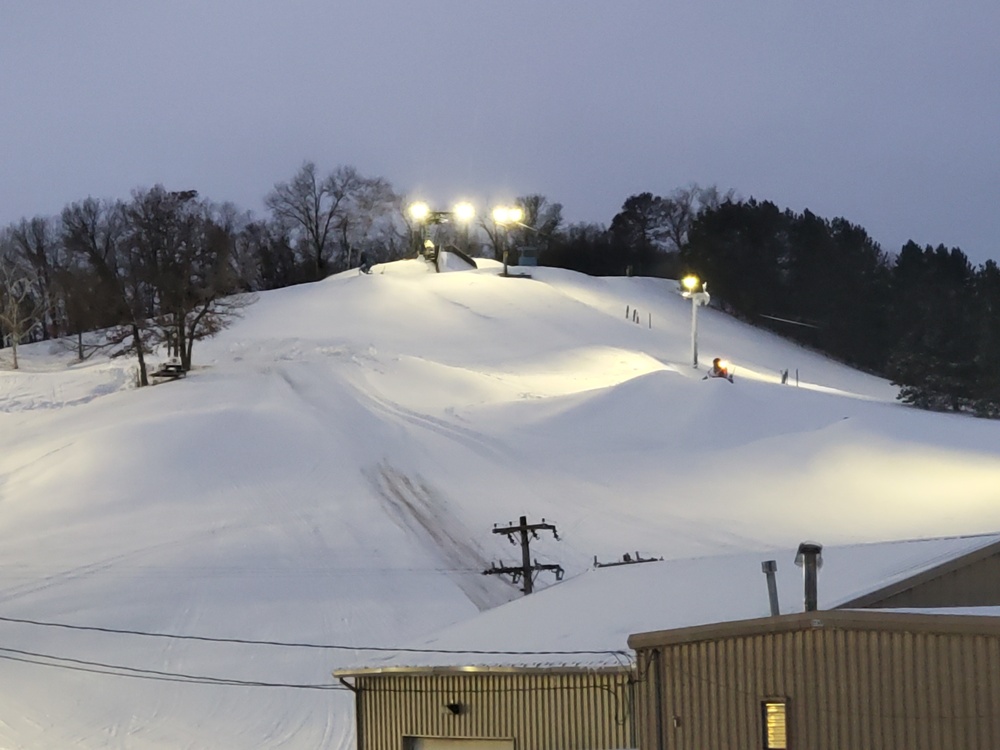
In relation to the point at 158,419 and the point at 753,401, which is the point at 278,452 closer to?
the point at 158,419

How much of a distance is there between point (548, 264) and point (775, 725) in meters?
78.1

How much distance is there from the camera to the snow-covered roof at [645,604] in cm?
1255

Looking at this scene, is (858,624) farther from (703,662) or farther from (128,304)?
(128,304)

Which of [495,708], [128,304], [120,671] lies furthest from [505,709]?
[128,304]

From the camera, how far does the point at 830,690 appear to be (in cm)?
944

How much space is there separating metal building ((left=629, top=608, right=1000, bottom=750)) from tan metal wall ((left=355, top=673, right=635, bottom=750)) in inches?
49.3

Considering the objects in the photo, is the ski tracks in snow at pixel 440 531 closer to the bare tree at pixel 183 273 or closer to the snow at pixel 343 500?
the snow at pixel 343 500

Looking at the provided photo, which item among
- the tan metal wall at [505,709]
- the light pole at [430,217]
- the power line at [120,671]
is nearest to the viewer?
the tan metal wall at [505,709]

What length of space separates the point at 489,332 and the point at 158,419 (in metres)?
23.1

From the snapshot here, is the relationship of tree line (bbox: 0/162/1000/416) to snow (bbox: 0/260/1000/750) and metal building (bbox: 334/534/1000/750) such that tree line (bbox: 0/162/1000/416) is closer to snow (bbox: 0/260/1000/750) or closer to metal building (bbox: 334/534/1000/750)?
snow (bbox: 0/260/1000/750)

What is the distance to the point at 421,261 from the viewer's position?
71.3 metres

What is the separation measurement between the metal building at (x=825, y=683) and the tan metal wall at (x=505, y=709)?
4.11 ft

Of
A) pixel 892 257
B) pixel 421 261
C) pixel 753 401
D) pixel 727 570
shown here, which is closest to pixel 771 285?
pixel 421 261

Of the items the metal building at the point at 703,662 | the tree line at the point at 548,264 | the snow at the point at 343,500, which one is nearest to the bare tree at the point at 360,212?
the tree line at the point at 548,264
